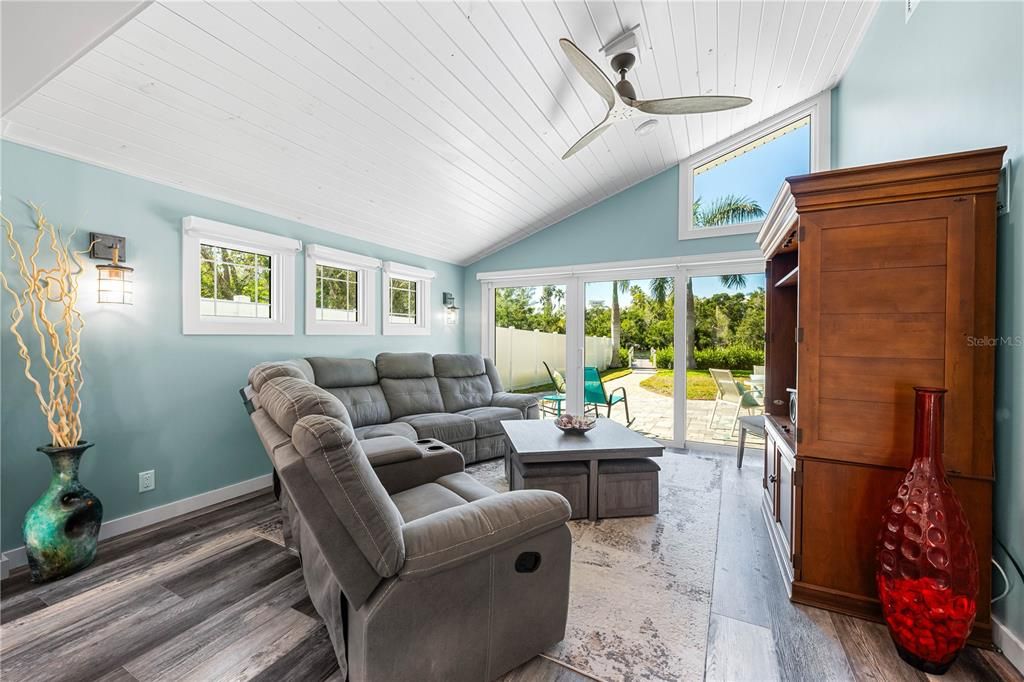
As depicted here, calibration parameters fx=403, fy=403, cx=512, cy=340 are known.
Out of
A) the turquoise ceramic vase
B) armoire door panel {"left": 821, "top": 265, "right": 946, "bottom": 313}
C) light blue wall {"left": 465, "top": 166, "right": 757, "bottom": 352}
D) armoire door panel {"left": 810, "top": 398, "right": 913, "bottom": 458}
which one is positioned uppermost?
light blue wall {"left": 465, "top": 166, "right": 757, "bottom": 352}

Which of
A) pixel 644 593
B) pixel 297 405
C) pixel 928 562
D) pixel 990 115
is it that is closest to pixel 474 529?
pixel 297 405

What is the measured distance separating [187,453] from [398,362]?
1.85 metres

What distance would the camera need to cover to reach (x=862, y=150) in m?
2.90

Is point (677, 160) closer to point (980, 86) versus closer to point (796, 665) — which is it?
point (980, 86)

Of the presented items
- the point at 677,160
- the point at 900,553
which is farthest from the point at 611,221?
the point at 900,553

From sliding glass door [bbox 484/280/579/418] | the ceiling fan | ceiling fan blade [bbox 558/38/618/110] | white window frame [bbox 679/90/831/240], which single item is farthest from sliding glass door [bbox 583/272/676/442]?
ceiling fan blade [bbox 558/38/618/110]

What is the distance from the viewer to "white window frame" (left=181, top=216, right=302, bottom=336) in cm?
285

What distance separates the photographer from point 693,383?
443 cm

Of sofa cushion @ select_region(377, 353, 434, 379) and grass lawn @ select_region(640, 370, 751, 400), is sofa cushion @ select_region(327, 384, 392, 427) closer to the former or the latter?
sofa cushion @ select_region(377, 353, 434, 379)

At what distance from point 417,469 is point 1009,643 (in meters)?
2.55

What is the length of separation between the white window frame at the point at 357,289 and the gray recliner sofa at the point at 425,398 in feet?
1.32

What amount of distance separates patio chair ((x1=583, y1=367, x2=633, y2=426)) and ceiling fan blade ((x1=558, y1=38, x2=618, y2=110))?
3176mm

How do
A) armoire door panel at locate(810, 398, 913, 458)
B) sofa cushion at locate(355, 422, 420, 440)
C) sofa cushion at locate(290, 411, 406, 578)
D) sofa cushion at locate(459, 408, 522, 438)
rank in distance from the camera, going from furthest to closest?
sofa cushion at locate(459, 408, 522, 438) < sofa cushion at locate(355, 422, 420, 440) < armoire door panel at locate(810, 398, 913, 458) < sofa cushion at locate(290, 411, 406, 578)

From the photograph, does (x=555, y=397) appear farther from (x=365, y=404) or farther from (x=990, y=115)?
(x=990, y=115)
